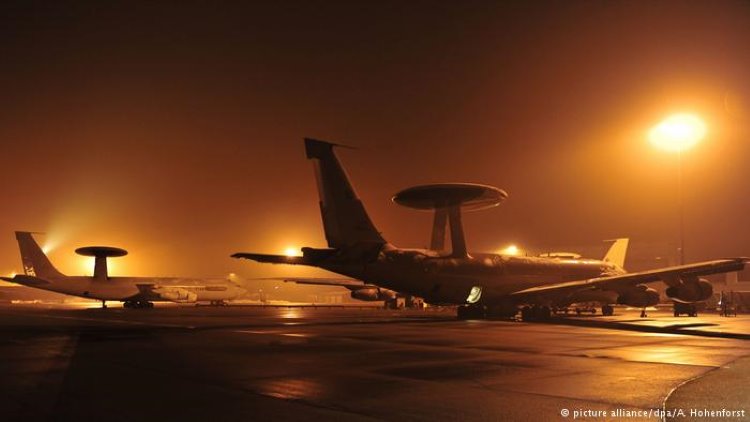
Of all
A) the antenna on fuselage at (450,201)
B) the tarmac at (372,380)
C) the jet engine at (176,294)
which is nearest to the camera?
the tarmac at (372,380)

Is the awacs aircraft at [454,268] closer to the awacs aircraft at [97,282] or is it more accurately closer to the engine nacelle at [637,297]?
the engine nacelle at [637,297]

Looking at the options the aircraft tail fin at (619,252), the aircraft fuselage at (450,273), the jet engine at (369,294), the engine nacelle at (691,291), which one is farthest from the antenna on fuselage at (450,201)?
the aircraft tail fin at (619,252)

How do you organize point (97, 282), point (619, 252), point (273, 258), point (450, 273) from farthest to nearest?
point (97, 282) < point (619, 252) < point (450, 273) < point (273, 258)

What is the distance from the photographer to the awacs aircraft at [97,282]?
2522 inches

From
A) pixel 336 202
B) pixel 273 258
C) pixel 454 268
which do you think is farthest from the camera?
pixel 454 268

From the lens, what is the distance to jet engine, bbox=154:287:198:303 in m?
72.8

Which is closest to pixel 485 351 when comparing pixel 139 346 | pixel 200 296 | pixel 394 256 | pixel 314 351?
pixel 314 351

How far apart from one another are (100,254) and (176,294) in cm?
1078

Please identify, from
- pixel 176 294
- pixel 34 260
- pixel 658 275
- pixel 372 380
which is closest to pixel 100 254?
pixel 34 260

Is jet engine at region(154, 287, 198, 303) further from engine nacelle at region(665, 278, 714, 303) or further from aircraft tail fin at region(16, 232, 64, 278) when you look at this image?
engine nacelle at region(665, 278, 714, 303)

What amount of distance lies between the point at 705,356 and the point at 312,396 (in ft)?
35.0

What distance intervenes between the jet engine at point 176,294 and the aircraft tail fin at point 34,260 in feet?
35.9

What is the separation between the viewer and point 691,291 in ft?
101

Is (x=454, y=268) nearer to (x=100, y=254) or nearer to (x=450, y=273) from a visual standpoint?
(x=450, y=273)
